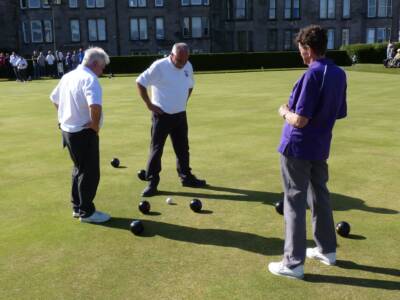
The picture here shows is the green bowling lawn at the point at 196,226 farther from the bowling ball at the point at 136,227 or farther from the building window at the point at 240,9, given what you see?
the building window at the point at 240,9

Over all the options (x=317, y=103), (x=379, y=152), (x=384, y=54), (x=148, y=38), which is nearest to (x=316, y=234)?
(x=317, y=103)

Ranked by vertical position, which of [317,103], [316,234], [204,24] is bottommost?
[316,234]

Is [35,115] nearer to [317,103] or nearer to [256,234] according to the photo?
[256,234]

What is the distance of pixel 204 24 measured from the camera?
56.6 metres

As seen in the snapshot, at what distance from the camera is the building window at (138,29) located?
55312 mm

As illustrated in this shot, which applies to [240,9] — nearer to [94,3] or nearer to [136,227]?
[94,3]

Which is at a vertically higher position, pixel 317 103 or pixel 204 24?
pixel 204 24

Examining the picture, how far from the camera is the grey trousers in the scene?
4418 mm

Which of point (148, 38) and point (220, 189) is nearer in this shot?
point (220, 189)

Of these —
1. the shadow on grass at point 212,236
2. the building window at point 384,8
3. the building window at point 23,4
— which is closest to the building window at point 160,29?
the building window at point 23,4

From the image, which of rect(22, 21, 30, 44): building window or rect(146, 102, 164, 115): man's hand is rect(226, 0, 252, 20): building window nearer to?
rect(22, 21, 30, 44): building window

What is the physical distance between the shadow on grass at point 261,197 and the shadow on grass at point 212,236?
4.09 ft

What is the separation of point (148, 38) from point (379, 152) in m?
48.6

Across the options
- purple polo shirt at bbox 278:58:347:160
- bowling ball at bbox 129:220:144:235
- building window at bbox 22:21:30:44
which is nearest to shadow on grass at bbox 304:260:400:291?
purple polo shirt at bbox 278:58:347:160
